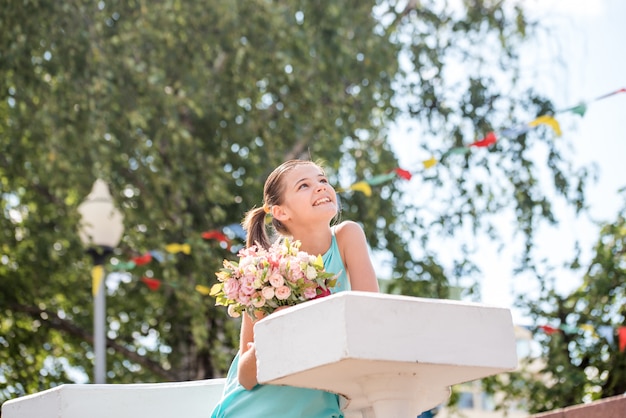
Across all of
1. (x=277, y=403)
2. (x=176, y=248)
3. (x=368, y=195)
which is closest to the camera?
(x=277, y=403)

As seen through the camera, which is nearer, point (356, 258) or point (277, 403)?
point (277, 403)

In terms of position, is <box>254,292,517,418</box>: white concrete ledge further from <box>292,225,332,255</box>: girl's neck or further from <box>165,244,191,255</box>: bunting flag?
<box>165,244,191,255</box>: bunting flag

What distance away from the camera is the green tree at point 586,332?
920cm

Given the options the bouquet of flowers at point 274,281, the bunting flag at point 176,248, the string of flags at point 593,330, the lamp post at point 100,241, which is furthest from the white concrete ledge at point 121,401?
the string of flags at point 593,330

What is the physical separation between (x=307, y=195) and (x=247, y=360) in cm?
62

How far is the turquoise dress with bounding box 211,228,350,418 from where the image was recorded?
2932mm

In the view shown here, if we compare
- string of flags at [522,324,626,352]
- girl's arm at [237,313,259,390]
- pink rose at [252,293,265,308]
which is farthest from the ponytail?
string of flags at [522,324,626,352]

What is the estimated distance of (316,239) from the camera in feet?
10.8

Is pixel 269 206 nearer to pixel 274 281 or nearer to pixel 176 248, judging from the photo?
pixel 274 281

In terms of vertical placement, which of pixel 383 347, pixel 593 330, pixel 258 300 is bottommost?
pixel 383 347

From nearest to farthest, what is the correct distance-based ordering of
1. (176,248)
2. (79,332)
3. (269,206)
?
(269,206) → (176,248) → (79,332)

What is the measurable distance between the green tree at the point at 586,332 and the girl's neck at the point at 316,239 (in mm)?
6158

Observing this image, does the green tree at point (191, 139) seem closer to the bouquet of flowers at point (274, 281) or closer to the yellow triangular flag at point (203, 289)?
the yellow triangular flag at point (203, 289)

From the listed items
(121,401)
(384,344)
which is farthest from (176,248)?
(384,344)
